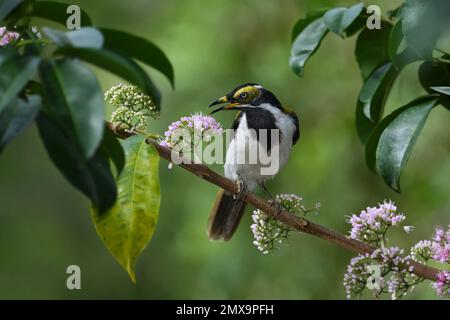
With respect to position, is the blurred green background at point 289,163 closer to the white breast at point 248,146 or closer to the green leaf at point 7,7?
the white breast at point 248,146

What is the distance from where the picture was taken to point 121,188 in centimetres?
215

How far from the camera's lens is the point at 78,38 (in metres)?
1.63

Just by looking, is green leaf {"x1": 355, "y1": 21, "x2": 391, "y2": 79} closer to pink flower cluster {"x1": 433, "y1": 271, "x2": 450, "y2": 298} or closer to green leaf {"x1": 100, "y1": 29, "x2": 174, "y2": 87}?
pink flower cluster {"x1": 433, "y1": 271, "x2": 450, "y2": 298}

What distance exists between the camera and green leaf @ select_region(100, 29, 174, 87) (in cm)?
188

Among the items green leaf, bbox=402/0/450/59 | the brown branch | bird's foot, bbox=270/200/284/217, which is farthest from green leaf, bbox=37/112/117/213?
green leaf, bbox=402/0/450/59

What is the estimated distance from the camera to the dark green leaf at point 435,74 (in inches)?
121

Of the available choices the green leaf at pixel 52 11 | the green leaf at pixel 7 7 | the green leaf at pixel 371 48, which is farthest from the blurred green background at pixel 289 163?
the green leaf at pixel 7 7

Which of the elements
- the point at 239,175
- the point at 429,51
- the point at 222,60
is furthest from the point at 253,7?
the point at 429,51

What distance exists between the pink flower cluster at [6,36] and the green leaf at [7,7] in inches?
4.5

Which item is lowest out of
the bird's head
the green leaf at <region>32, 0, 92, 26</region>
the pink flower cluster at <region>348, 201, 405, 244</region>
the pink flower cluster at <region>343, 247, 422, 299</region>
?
the pink flower cluster at <region>343, 247, 422, 299</region>

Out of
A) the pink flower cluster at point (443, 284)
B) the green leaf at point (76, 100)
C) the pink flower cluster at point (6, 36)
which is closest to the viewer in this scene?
the green leaf at point (76, 100)

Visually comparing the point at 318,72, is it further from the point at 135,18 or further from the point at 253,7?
the point at 135,18

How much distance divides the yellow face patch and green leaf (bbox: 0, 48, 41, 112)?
2.54 metres

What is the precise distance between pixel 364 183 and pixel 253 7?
72.0 inches
